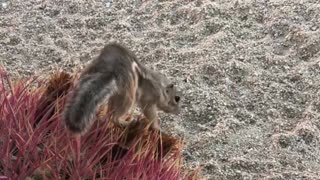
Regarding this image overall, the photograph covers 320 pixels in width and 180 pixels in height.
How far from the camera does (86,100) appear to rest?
1804 mm

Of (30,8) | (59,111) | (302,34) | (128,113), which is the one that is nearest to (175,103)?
(128,113)

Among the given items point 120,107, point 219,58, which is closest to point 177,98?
point 120,107

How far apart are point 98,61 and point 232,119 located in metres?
1.34

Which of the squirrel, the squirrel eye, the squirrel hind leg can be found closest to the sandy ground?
the squirrel eye

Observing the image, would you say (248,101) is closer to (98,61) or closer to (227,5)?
(227,5)

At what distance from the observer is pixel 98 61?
6.81 ft

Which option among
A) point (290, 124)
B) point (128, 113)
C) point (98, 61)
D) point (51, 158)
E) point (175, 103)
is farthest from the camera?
point (290, 124)

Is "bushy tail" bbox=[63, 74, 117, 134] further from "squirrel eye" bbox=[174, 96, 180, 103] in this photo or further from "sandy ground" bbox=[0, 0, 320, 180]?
"sandy ground" bbox=[0, 0, 320, 180]

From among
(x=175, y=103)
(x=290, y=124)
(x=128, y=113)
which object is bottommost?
(x=290, y=124)

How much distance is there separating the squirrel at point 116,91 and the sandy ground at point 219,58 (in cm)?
56

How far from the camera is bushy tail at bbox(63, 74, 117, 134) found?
1.73 metres

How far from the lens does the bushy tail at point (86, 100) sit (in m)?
1.73

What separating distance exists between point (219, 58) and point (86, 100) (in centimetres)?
199

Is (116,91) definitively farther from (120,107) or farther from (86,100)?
(86,100)
